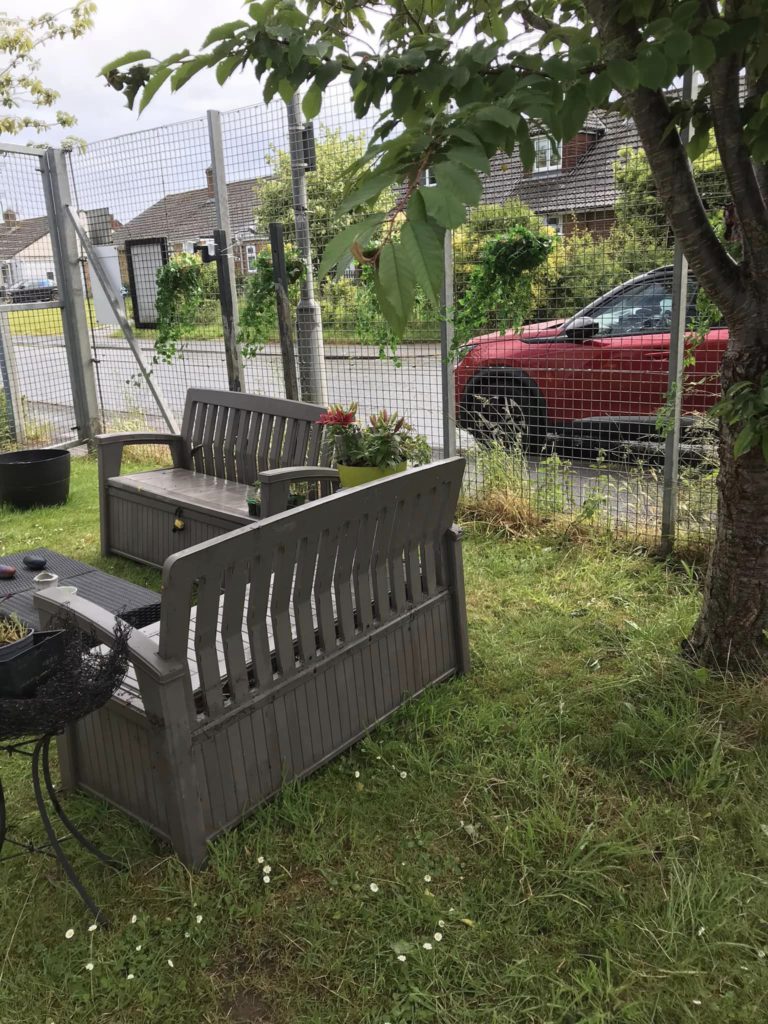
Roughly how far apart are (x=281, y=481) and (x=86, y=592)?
1160 millimetres

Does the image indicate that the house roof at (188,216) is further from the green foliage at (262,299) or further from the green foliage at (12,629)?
the green foliage at (12,629)

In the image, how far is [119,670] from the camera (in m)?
2.18

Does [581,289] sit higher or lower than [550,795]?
higher

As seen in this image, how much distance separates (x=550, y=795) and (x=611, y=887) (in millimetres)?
413

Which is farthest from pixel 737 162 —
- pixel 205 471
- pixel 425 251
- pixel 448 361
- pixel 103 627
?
pixel 205 471

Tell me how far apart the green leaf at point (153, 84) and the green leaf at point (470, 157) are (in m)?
0.81

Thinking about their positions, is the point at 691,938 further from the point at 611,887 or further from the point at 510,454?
the point at 510,454

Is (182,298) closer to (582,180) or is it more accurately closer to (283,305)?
(283,305)

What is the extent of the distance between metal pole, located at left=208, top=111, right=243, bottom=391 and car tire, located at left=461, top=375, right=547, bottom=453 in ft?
6.17

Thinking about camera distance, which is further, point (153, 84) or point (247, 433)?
point (247, 433)

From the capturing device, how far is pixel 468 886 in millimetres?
2330

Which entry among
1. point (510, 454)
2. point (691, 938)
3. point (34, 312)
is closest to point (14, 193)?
point (34, 312)

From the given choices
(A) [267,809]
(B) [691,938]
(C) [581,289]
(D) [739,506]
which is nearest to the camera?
(B) [691,938]

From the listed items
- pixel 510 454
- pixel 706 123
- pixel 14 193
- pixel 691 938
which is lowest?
pixel 691 938
